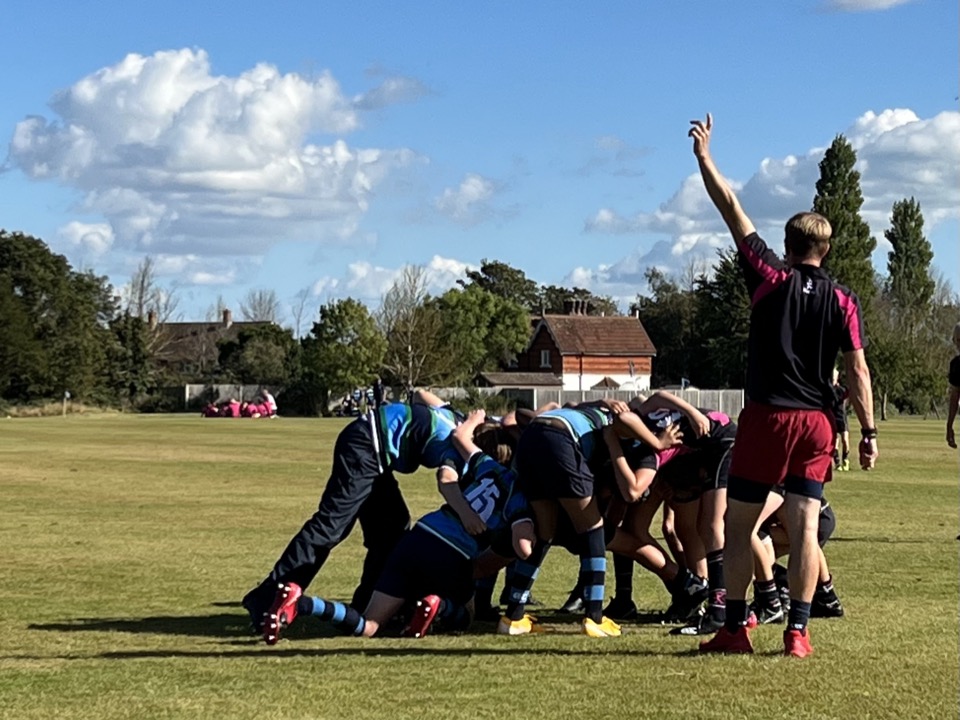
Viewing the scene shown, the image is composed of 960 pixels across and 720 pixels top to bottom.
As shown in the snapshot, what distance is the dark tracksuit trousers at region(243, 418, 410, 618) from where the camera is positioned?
9023 mm

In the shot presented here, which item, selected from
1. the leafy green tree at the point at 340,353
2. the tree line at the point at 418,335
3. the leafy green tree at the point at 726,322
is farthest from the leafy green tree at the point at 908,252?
the leafy green tree at the point at 340,353

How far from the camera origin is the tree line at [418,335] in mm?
85938

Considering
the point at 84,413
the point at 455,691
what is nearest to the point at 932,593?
the point at 455,691

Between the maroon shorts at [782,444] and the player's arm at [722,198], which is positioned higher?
the player's arm at [722,198]

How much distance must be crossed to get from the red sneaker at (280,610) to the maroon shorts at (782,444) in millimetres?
2754

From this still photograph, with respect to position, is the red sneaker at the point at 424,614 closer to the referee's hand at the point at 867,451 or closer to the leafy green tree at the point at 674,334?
the referee's hand at the point at 867,451

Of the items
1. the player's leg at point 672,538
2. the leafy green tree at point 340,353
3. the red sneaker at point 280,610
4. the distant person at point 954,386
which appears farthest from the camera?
the leafy green tree at point 340,353

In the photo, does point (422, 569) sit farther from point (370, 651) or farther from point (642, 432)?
point (642, 432)

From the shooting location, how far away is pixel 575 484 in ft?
28.8

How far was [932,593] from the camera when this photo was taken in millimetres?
10867

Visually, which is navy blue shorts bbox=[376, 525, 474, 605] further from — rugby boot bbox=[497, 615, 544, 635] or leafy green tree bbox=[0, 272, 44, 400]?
leafy green tree bbox=[0, 272, 44, 400]

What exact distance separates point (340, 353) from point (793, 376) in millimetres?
87013

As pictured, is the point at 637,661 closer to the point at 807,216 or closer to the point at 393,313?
the point at 807,216

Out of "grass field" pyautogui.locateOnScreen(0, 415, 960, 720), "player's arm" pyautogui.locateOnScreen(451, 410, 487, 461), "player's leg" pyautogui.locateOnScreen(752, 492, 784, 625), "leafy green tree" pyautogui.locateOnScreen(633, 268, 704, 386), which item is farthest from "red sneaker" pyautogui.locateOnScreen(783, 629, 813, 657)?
"leafy green tree" pyautogui.locateOnScreen(633, 268, 704, 386)
